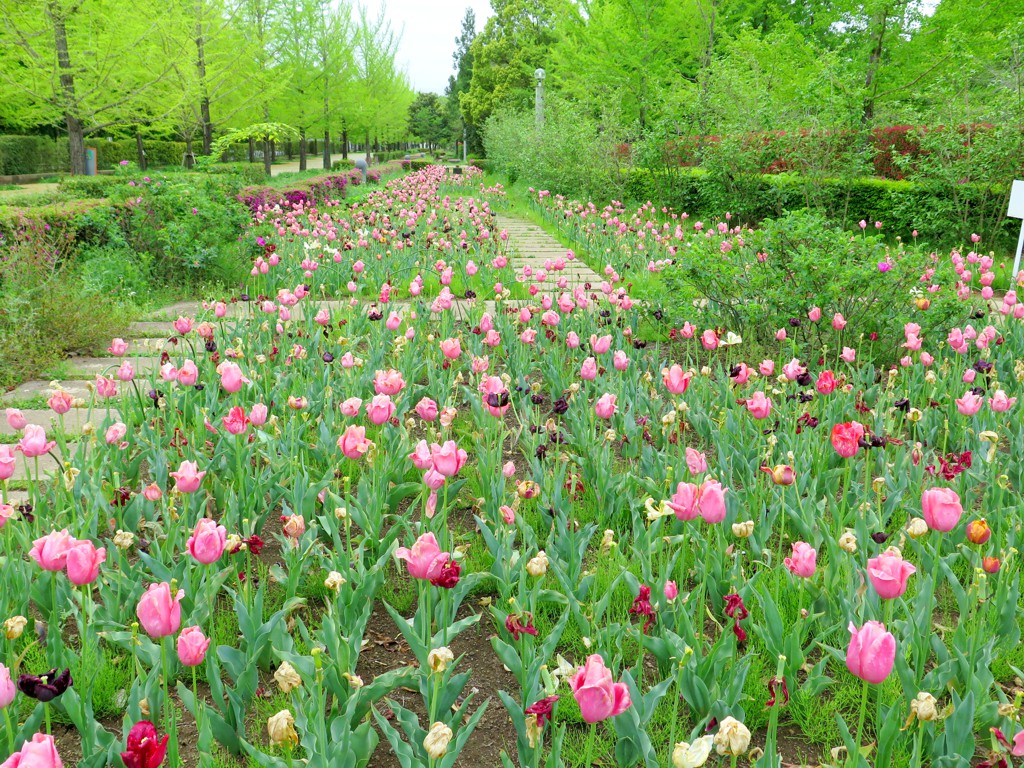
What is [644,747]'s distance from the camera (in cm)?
170

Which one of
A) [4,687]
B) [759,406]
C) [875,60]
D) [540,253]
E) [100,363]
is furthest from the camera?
[875,60]

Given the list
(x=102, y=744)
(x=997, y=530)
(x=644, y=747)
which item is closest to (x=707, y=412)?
(x=997, y=530)

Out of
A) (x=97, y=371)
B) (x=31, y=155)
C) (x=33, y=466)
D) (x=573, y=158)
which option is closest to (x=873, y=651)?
(x=33, y=466)

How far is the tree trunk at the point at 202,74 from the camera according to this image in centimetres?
1894

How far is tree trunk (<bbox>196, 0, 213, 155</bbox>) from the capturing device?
18.9m

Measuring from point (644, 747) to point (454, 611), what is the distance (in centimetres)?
75

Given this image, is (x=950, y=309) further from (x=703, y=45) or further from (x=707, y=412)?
(x=703, y=45)

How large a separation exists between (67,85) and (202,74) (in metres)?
6.65

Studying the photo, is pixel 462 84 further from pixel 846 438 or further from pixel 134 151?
pixel 846 438

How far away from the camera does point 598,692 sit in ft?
4.17

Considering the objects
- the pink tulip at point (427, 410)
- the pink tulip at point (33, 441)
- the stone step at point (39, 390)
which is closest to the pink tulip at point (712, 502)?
the pink tulip at point (427, 410)

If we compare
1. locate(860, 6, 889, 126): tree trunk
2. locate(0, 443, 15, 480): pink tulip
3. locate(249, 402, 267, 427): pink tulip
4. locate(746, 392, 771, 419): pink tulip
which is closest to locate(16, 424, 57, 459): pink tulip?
locate(0, 443, 15, 480): pink tulip

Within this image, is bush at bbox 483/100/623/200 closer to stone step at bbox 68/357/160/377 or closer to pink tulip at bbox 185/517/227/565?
stone step at bbox 68/357/160/377

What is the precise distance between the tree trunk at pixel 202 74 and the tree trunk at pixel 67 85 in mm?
2623
